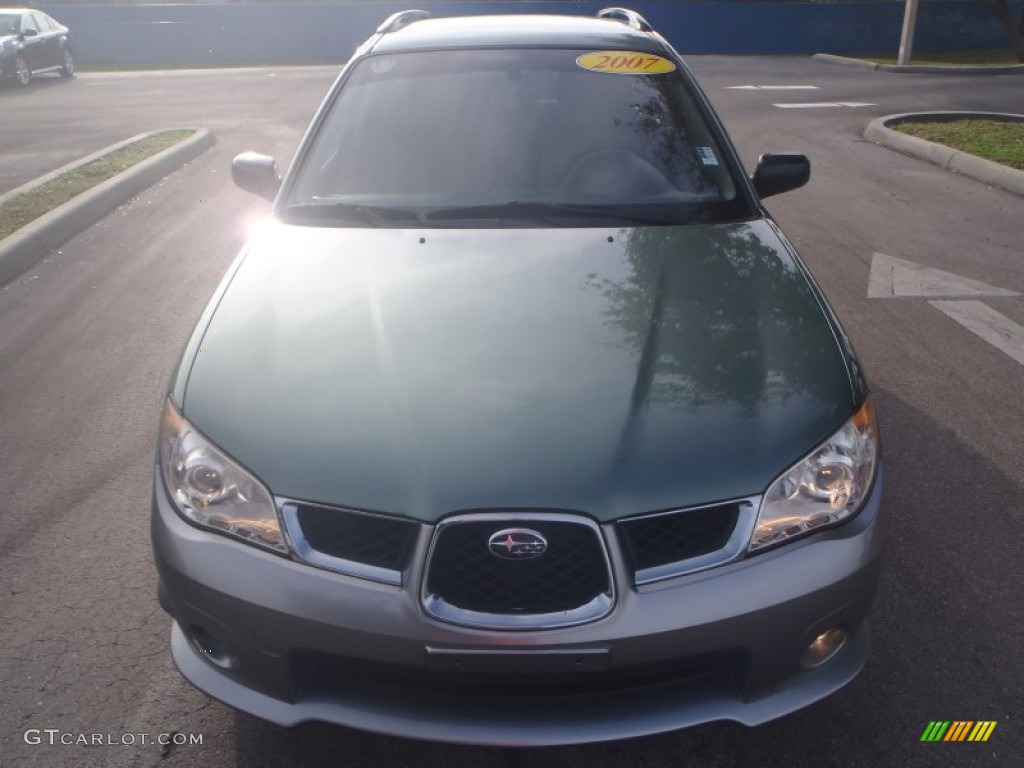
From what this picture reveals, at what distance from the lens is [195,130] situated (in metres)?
13.0

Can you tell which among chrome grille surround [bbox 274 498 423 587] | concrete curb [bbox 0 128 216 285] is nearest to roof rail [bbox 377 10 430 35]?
chrome grille surround [bbox 274 498 423 587]

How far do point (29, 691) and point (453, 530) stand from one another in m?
1.54

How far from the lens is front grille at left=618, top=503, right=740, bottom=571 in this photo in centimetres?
221

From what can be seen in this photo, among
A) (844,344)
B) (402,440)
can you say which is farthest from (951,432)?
(402,440)

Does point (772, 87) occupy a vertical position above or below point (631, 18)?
below

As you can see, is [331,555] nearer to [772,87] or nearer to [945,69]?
[772,87]

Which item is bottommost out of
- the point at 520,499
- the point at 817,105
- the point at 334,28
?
the point at 334,28

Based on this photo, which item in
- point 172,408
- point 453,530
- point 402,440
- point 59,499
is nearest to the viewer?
point 453,530

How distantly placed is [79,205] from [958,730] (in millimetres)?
7889

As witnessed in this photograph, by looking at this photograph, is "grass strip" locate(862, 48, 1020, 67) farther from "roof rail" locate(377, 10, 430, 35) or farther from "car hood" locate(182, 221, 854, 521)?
"car hood" locate(182, 221, 854, 521)

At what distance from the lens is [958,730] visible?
266 cm

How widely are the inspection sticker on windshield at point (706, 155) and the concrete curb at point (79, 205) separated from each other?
5.15 meters

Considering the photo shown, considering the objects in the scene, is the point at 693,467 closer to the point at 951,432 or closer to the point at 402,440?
the point at 402,440

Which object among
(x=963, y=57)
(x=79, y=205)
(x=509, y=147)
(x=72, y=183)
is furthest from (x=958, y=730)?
(x=963, y=57)
